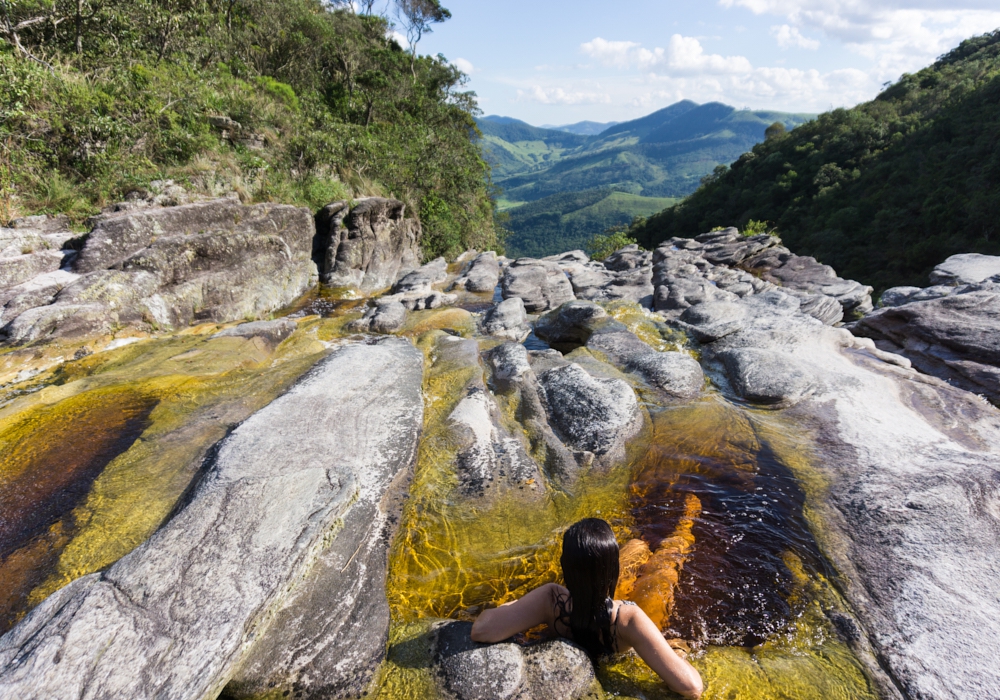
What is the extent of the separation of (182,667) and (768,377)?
9.92 meters

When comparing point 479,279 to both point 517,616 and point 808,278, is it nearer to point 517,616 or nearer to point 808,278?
point 808,278

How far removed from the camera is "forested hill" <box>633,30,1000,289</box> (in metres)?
38.8

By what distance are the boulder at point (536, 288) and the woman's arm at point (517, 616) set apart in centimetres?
1403

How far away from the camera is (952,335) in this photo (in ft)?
34.9

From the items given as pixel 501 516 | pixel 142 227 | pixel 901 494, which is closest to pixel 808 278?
pixel 901 494

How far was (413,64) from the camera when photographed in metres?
38.0

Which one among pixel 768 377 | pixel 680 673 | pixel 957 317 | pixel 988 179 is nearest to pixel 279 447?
pixel 680 673

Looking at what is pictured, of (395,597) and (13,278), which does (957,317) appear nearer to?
(395,597)

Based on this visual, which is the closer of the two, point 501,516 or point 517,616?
point 517,616

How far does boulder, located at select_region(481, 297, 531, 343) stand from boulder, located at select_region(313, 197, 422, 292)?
738cm

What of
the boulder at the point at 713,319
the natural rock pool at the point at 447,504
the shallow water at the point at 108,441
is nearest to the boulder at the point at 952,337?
the natural rock pool at the point at 447,504

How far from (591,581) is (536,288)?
51.8ft

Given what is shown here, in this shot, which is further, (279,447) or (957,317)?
(957,317)

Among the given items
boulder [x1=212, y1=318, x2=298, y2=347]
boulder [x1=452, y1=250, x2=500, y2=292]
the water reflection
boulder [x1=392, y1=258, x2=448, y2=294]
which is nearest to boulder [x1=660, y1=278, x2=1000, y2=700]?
the water reflection
